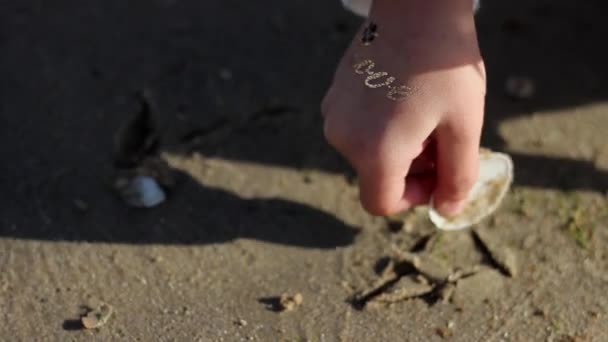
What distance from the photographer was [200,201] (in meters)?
1.80

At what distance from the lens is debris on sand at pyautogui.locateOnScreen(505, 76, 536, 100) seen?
2.00 m

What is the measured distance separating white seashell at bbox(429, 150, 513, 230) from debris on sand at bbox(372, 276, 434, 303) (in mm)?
111

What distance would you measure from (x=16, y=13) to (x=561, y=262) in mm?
1263

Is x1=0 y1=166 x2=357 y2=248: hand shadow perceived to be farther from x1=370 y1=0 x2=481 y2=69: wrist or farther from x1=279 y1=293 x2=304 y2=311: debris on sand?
x1=370 y1=0 x2=481 y2=69: wrist

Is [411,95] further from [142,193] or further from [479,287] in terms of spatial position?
[142,193]

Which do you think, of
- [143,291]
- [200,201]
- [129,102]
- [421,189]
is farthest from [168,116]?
[421,189]

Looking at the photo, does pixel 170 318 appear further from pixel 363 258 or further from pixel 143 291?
pixel 363 258

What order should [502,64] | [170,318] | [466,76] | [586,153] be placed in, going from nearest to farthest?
[466,76] → [170,318] → [586,153] → [502,64]

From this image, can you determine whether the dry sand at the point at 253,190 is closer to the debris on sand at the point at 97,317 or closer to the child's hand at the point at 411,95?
the debris on sand at the point at 97,317

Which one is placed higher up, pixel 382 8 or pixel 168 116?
pixel 382 8

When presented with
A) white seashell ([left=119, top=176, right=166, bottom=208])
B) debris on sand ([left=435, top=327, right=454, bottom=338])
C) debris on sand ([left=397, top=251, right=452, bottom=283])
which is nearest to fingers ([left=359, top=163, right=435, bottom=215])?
debris on sand ([left=397, top=251, right=452, bottom=283])

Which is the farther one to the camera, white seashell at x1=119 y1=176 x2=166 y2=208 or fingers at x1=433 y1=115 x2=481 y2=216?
white seashell at x1=119 y1=176 x2=166 y2=208

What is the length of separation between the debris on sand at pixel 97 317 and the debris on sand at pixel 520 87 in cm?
93

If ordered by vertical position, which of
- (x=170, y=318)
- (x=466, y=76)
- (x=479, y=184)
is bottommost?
(x=170, y=318)
